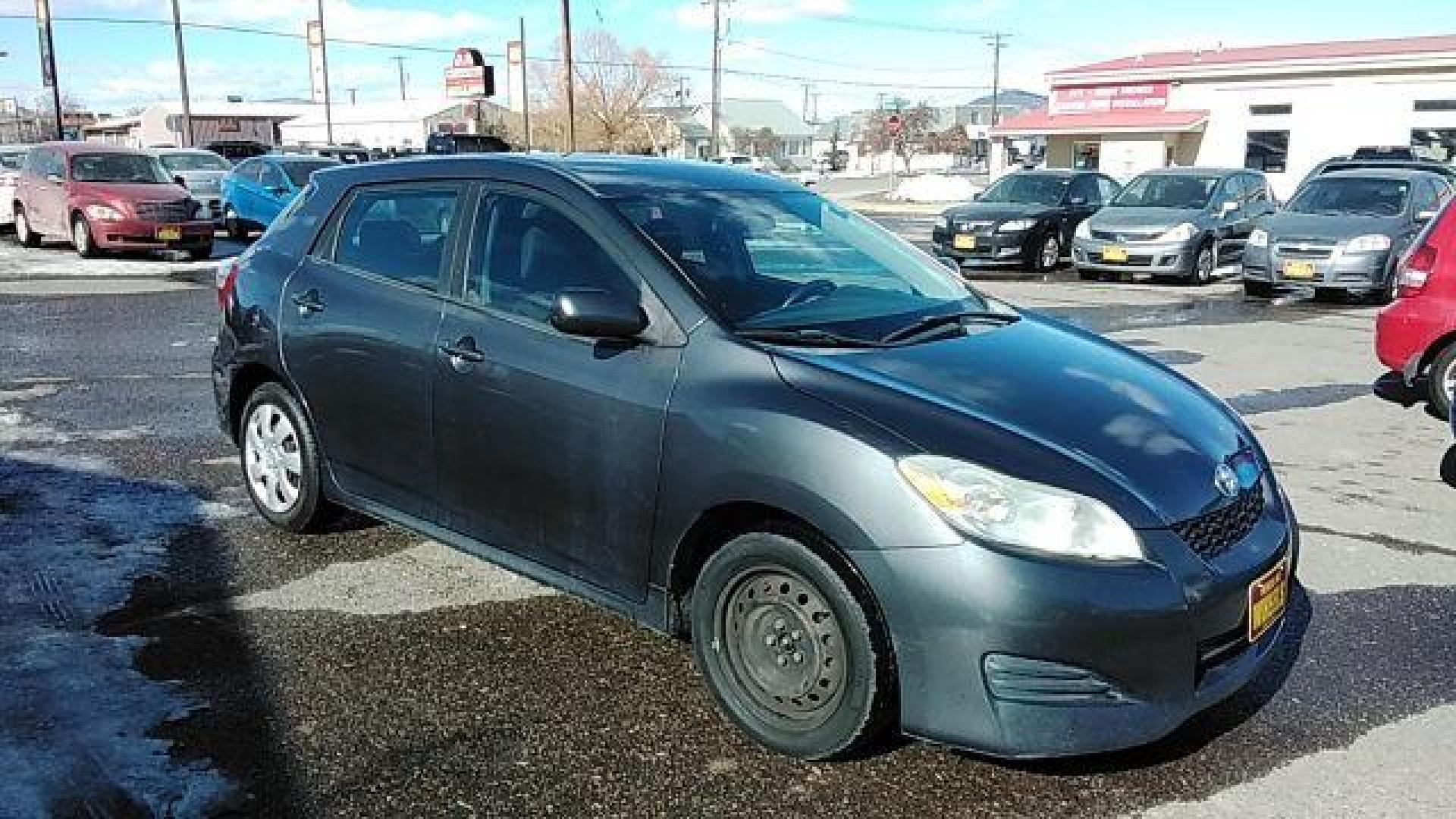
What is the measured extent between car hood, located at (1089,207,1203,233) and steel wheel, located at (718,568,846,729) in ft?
45.6

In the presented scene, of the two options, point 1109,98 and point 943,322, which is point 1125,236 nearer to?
point 943,322

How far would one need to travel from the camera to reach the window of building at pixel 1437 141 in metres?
28.1

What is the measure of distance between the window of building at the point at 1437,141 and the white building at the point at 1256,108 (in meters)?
0.03

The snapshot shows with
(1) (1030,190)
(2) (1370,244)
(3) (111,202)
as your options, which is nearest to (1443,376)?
(2) (1370,244)

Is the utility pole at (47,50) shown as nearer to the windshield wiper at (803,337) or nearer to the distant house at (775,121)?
the windshield wiper at (803,337)

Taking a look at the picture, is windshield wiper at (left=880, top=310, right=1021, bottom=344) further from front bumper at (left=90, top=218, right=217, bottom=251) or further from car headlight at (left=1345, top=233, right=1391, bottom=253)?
front bumper at (left=90, top=218, right=217, bottom=251)

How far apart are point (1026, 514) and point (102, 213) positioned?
17.4 metres

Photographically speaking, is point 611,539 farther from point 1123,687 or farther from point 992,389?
point 1123,687

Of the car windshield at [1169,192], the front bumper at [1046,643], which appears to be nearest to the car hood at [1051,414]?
the front bumper at [1046,643]

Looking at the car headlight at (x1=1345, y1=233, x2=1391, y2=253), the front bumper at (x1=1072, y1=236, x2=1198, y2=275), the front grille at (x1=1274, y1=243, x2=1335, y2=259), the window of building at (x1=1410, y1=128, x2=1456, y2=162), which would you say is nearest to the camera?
the car headlight at (x1=1345, y1=233, x2=1391, y2=253)

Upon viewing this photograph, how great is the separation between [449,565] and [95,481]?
2.30 metres

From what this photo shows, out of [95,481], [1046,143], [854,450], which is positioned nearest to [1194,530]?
[854,450]

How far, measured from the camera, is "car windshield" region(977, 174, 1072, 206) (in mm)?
18266

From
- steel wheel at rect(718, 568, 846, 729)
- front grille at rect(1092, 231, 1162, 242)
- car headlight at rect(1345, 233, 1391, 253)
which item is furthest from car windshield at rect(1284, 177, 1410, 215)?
steel wheel at rect(718, 568, 846, 729)
